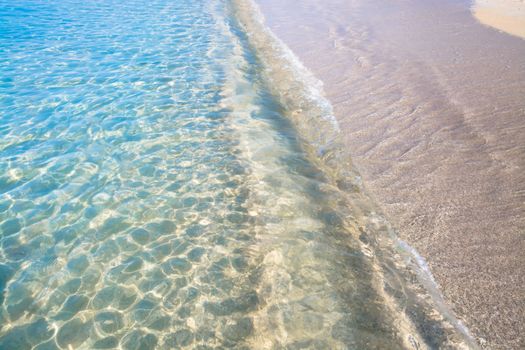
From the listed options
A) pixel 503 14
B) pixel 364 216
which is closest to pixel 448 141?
pixel 364 216

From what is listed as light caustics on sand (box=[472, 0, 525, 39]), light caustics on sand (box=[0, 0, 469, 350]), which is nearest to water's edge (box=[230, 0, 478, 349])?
light caustics on sand (box=[0, 0, 469, 350])

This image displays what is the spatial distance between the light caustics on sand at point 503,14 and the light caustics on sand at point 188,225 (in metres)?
9.59

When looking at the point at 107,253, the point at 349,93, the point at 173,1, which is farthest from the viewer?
the point at 173,1

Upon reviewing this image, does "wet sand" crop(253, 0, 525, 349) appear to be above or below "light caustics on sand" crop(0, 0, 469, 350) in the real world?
above

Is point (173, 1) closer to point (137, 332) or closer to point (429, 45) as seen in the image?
point (429, 45)

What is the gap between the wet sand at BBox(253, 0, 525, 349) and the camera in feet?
15.5

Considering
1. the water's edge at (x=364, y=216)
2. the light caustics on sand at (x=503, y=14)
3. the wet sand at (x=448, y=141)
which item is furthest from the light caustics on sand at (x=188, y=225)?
the light caustics on sand at (x=503, y=14)

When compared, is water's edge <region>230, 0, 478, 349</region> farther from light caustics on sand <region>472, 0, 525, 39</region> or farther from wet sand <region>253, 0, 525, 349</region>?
light caustics on sand <region>472, 0, 525, 39</region>

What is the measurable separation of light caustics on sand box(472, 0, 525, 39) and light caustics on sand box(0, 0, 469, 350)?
31.5 feet

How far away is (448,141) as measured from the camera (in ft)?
25.0

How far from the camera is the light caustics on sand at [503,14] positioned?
14.8m

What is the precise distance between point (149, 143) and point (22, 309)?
4.26 m

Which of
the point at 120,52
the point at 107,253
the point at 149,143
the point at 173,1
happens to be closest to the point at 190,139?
the point at 149,143

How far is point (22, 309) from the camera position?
4781 mm
